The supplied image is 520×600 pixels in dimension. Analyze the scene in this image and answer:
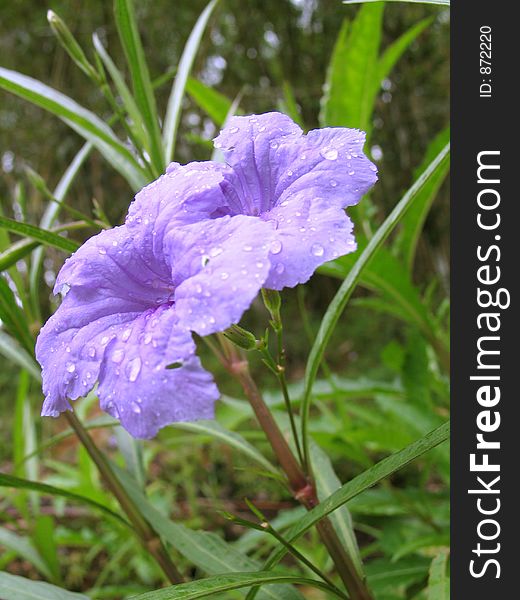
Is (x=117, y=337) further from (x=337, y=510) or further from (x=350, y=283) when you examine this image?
(x=337, y=510)

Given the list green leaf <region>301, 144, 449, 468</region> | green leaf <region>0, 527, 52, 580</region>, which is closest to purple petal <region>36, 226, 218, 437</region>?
green leaf <region>301, 144, 449, 468</region>

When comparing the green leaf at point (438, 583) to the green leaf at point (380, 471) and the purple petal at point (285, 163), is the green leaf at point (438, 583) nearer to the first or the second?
the green leaf at point (380, 471)

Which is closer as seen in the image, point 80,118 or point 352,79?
point 80,118

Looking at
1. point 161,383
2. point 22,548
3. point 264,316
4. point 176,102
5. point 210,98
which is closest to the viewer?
point 161,383

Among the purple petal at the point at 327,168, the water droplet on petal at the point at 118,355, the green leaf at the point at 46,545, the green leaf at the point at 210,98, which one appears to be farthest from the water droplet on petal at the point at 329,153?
the green leaf at the point at 46,545

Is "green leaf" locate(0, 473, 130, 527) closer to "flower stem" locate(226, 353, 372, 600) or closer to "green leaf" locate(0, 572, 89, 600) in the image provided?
"green leaf" locate(0, 572, 89, 600)

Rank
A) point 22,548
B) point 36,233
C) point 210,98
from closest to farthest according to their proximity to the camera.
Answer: point 36,233, point 22,548, point 210,98

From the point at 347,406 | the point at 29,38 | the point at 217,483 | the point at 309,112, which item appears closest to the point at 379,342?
the point at 309,112

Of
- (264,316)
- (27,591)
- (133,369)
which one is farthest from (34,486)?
(264,316)

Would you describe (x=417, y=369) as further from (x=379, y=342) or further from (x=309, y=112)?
(x=309, y=112)
